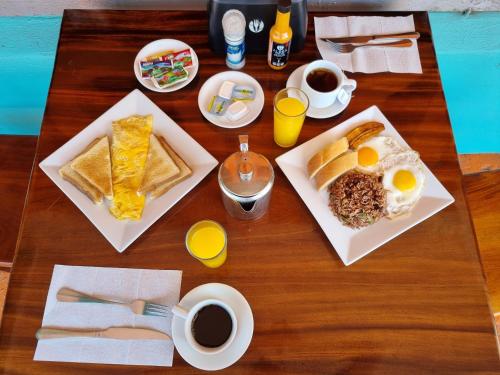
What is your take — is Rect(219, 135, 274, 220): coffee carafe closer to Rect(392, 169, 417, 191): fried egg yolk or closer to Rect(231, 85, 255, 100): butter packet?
Rect(231, 85, 255, 100): butter packet

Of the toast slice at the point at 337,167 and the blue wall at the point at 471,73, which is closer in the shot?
the toast slice at the point at 337,167

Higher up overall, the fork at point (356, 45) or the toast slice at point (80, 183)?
the fork at point (356, 45)

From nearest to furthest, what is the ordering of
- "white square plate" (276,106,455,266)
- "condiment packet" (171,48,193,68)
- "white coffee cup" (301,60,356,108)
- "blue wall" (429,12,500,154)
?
"white square plate" (276,106,455,266)
"white coffee cup" (301,60,356,108)
"condiment packet" (171,48,193,68)
"blue wall" (429,12,500,154)

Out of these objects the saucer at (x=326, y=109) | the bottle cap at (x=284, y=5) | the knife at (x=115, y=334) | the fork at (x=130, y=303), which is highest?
the bottle cap at (x=284, y=5)

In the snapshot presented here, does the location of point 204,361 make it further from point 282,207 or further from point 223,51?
point 223,51

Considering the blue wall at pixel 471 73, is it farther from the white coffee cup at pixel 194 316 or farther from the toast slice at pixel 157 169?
the white coffee cup at pixel 194 316

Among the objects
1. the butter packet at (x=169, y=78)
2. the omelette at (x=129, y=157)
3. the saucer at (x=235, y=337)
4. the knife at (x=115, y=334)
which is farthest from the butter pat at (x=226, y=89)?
the knife at (x=115, y=334)

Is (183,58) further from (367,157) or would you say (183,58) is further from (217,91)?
(367,157)

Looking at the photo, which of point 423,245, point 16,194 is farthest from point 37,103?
point 423,245

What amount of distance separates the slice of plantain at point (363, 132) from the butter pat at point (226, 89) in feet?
1.22

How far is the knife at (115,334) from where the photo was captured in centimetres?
88

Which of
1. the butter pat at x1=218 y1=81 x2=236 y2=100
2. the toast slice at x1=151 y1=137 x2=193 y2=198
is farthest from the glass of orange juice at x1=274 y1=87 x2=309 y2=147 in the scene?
the toast slice at x1=151 y1=137 x2=193 y2=198

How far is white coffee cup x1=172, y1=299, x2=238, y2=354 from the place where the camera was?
836 millimetres

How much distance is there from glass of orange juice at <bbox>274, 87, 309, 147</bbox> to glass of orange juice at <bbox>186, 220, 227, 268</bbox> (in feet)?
1.04
